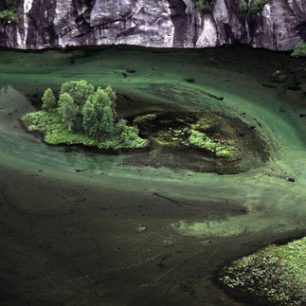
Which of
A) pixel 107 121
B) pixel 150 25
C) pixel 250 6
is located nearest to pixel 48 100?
pixel 107 121

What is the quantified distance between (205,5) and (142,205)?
32225mm

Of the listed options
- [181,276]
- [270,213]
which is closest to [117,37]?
[270,213]

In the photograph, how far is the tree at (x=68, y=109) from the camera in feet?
164

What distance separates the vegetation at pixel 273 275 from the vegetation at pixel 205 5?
116 feet

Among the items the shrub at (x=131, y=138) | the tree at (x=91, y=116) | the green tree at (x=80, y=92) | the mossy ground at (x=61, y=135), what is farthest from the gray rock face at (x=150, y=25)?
the tree at (x=91, y=116)

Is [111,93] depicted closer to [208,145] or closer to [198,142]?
[198,142]

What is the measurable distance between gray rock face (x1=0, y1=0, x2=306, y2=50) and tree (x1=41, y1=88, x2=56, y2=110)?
585 inches

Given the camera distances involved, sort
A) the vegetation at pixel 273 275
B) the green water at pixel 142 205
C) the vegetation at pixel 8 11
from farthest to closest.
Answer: the vegetation at pixel 8 11 < the green water at pixel 142 205 < the vegetation at pixel 273 275

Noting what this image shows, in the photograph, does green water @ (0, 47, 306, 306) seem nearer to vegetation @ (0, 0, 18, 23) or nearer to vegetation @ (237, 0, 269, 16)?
vegetation @ (237, 0, 269, 16)

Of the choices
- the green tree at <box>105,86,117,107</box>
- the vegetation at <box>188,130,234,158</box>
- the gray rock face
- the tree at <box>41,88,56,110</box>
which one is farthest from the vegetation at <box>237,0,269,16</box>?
the tree at <box>41,88,56,110</box>

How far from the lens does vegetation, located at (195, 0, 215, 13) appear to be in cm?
6378

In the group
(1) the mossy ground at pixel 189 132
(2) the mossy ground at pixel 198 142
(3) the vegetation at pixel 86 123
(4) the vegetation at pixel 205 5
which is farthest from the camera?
(4) the vegetation at pixel 205 5

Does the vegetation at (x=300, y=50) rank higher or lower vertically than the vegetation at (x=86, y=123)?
higher

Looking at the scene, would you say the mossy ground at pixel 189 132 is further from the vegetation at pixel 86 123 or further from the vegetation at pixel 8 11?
the vegetation at pixel 8 11
